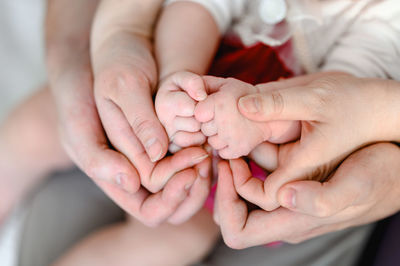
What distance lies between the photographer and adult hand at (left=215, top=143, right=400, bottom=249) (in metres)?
0.43

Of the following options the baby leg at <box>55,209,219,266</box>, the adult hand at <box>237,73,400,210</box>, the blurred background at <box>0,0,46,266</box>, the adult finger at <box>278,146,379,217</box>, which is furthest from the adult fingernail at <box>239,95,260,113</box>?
the blurred background at <box>0,0,46,266</box>

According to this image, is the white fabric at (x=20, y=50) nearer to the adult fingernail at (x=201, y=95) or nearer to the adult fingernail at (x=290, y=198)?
the adult fingernail at (x=201, y=95)

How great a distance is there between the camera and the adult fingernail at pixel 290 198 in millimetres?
444

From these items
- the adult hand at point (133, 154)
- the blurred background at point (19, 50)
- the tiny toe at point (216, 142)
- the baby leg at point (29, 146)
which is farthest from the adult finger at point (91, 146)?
the blurred background at point (19, 50)

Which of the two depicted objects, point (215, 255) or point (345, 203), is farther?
point (215, 255)

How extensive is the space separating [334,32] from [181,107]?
1.06 feet

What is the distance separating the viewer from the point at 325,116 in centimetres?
45

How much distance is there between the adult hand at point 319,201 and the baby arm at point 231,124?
49mm

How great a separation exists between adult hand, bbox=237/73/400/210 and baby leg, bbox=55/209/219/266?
10.2 inches

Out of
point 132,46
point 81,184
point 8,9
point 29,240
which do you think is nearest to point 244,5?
point 132,46

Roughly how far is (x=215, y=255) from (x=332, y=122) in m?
0.42

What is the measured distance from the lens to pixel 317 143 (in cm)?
45

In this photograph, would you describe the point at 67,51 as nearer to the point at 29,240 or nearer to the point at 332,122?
the point at 29,240

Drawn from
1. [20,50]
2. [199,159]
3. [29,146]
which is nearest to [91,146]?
[199,159]
